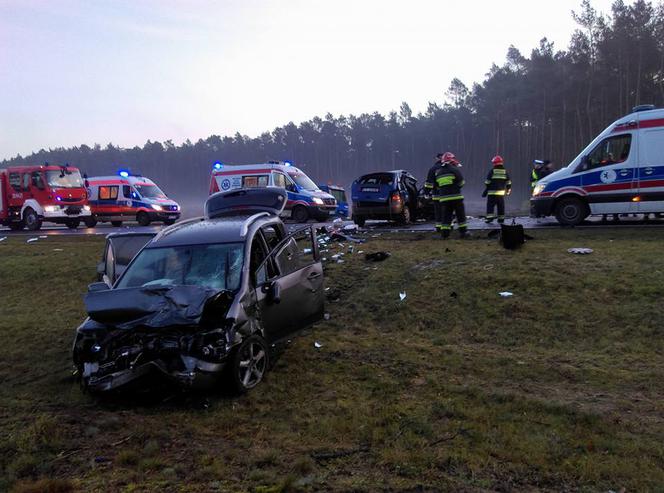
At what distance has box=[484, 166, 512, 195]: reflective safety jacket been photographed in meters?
13.2

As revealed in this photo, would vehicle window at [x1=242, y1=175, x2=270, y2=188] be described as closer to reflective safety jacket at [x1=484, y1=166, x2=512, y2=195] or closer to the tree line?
reflective safety jacket at [x1=484, y1=166, x2=512, y2=195]

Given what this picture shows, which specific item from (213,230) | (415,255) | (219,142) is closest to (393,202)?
(415,255)

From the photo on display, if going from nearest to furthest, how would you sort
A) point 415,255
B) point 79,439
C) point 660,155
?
point 79,439
point 415,255
point 660,155

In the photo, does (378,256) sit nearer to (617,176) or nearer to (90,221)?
(617,176)

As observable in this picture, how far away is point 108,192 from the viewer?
23.2 meters

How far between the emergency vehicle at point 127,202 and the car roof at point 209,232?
16848 millimetres

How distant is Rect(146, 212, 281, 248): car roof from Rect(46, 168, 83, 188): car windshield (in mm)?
17152

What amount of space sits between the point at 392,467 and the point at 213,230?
12.0 ft

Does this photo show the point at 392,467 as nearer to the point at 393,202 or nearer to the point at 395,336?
the point at 395,336

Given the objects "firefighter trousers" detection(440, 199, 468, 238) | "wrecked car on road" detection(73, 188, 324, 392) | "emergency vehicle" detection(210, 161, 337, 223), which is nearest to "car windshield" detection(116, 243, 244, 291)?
"wrecked car on road" detection(73, 188, 324, 392)

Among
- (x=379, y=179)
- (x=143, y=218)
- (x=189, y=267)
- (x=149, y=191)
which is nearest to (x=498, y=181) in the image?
(x=379, y=179)

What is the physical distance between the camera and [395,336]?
7.09 m

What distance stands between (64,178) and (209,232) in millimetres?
18094

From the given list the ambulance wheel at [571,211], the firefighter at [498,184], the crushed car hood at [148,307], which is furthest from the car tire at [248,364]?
the ambulance wheel at [571,211]
